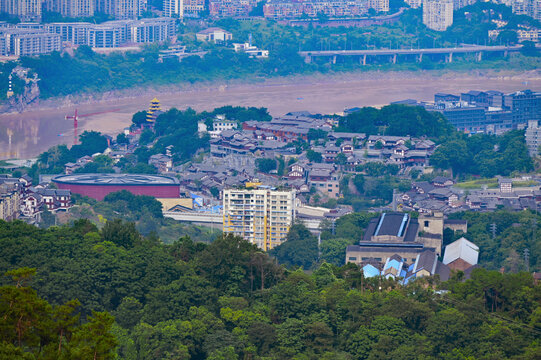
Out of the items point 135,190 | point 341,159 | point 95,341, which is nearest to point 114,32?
point 341,159

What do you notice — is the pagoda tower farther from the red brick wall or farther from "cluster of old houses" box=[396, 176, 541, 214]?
"cluster of old houses" box=[396, 176, 541, 214]

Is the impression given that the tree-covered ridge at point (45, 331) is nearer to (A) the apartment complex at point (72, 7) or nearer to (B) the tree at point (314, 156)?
(B) the tree at point (314, 156)

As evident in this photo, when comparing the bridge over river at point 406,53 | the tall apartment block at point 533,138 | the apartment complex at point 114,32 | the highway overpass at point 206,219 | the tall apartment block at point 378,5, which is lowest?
the highway overpass at point 206,219

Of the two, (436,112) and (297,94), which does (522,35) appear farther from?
(436,112)

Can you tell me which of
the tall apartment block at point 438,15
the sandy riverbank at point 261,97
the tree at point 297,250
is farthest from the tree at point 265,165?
the tall apartment block at point 438,15

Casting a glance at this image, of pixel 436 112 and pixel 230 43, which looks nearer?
pixel 436 112

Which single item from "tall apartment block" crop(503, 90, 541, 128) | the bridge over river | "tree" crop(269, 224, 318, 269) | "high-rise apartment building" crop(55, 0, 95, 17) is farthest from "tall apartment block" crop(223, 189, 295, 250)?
"high-rise apartment building" crop(55, 0, 95, 17)

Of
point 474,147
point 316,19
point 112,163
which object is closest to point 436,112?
point 474,147

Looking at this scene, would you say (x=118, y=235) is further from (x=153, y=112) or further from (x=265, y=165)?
(x=153, y=112)
